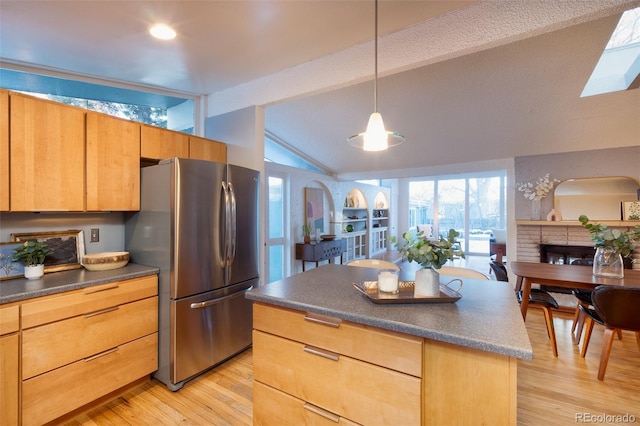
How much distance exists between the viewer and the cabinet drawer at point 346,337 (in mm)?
1119

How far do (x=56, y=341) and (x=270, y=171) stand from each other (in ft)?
10.7

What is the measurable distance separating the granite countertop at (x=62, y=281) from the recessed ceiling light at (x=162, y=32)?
1.66 m

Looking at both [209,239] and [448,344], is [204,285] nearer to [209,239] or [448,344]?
[209,239]

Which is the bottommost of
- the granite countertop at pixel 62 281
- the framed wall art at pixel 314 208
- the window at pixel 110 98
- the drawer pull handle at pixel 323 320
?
the drawer pull handle at pixel 323 320

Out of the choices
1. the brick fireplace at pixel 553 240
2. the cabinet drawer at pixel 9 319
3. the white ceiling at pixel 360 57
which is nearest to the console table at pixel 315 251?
the white ceiling at pixel 360 57

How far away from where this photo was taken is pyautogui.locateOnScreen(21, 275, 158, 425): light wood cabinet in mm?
1608

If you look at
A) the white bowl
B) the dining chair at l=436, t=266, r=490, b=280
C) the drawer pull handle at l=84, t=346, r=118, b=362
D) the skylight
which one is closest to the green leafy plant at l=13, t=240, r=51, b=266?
the white bowl

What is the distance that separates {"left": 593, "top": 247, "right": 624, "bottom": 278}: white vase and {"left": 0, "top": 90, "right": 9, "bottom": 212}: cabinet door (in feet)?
14.4

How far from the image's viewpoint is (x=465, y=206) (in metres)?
9.16

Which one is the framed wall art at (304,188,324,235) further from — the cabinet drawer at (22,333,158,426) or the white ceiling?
the cabinet drawer at (22,333,158,426)

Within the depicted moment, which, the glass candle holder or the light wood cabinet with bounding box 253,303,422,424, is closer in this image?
the light wood cabinet with bounding box 253,303,422,424

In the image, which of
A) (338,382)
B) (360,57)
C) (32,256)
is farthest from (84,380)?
(360,57)

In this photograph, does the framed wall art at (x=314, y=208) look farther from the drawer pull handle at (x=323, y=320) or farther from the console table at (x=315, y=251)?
the drawer pull handle at (x=323, y=320)

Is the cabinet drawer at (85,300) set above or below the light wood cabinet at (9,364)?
above
